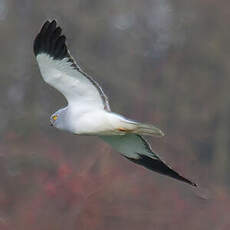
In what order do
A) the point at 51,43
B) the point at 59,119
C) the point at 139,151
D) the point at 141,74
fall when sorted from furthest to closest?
1. the point at 141,74
2. the point at 139,151
3. the point at 59,119
4. the point at 51,43

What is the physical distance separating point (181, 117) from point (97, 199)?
47.8 ft

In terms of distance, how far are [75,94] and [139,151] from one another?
3.71 ft

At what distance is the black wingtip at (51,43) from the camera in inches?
382

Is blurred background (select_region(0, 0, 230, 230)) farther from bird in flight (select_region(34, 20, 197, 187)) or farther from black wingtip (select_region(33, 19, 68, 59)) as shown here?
black wingtip (select_region(33, 19, 68, 59))

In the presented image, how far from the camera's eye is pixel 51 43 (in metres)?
9.74

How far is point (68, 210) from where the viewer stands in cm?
1350

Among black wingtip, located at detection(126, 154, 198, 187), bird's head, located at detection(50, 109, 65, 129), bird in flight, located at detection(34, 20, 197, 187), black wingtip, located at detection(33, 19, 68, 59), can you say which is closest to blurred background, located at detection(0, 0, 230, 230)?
black wingtip, located at detection(126, 154, 198, 187)

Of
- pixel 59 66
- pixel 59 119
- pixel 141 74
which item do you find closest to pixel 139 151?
pixel 59 119

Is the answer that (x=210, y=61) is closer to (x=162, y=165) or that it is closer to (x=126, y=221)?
(x=126, y=221)

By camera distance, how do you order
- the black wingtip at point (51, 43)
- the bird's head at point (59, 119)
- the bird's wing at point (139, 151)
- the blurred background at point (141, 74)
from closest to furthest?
the black wingtip at point (51, 43)
the bird's head at point (59, 119)
the bird's wing at point (139, 151)
the blurred background at point (141, 74)

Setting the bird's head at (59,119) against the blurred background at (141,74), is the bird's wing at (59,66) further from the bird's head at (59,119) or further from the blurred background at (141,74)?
the blurred background at (141,74)

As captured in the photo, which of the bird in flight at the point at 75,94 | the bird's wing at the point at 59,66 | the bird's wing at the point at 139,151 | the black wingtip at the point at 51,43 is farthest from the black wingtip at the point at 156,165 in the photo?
the black wingtip at the point at 51,43

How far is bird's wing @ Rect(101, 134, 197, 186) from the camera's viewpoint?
34.8ft

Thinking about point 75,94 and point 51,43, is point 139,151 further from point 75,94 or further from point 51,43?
point 51,43
